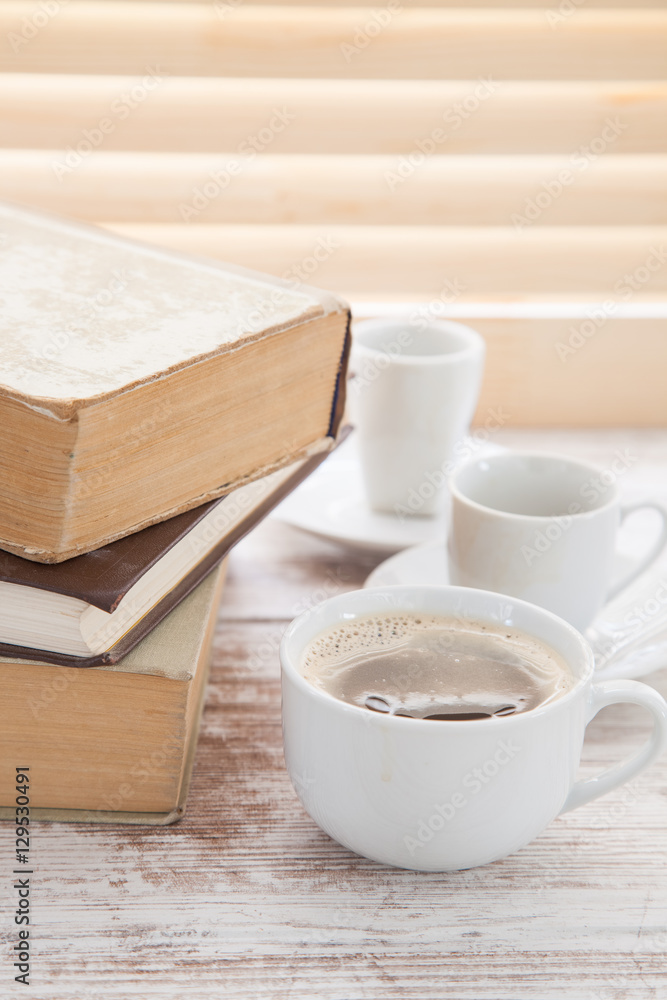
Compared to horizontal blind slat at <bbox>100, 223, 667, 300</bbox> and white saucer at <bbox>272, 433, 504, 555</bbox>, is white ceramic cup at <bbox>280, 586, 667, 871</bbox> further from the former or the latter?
horizontal blind slat at <bbox>100, 223, 667, 300</bbox>

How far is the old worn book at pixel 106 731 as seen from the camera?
23.1 inches

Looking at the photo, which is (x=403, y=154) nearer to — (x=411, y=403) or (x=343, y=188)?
(x=343, y=188)

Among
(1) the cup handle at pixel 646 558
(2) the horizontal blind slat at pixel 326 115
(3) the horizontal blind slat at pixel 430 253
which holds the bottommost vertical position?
(1) the cup handle at pixel 646 558

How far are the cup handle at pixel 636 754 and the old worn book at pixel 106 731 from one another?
238 mm

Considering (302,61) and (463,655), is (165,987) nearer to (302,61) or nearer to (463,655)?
(463,655)

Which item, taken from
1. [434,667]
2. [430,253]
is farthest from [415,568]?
[430,253]

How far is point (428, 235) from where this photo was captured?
1290 mm

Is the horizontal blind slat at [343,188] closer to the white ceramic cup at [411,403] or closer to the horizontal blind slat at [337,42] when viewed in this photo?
the horizontal blind slat at [337,42]

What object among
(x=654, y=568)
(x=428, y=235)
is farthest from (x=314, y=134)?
(x=654, y=568)

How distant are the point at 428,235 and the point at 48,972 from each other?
1.03 metres

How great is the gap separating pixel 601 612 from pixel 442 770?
1.26 feet

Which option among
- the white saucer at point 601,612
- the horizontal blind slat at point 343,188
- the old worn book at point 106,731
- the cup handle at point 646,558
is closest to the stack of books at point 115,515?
the old worn book at point 106,731

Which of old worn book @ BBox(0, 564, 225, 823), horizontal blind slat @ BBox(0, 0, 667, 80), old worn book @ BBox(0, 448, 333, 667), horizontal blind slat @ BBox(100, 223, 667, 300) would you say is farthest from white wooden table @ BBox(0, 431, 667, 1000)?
horizontal blind slat @ BBox(0, 0, 667, 80)

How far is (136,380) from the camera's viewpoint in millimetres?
591
